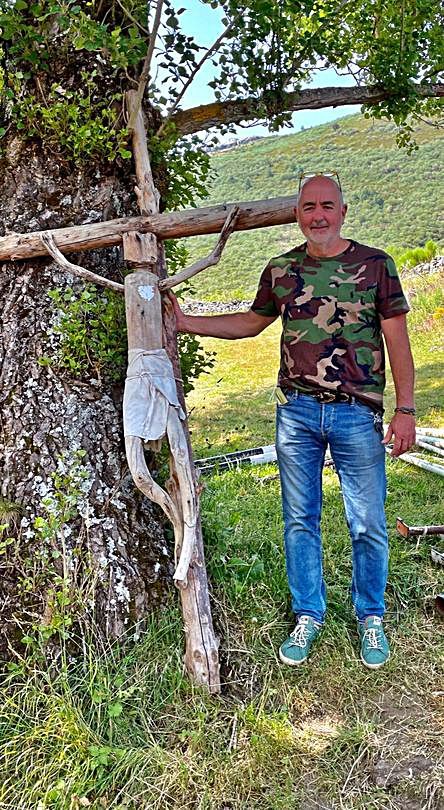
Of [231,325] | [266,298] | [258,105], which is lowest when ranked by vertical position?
[231,325]

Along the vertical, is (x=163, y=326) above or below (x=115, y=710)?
above

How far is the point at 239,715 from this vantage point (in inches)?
104

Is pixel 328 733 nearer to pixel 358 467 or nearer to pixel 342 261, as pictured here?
pixel 358 467

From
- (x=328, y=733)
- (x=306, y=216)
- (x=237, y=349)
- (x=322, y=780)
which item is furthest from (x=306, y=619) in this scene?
(x=237, y=349)

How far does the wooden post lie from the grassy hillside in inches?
469

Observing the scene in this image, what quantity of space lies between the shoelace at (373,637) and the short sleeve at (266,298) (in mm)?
1428

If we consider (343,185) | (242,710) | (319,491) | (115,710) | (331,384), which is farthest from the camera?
(343,185)

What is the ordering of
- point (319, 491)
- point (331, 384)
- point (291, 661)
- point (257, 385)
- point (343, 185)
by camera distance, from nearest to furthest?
point (331, 384) → point (291, 661) → point (319, 491) → point (257, 385) → point (343, 185)

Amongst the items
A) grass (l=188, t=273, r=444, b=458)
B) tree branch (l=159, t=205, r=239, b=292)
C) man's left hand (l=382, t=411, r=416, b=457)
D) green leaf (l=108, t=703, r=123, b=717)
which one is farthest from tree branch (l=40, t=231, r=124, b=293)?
grass (l=188, t=273, r=444, b=458)

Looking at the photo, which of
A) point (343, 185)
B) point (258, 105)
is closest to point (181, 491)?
point (258, 105)

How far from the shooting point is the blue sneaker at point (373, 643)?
290 cm

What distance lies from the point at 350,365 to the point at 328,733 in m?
1.42

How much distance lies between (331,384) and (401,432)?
1.18 ft

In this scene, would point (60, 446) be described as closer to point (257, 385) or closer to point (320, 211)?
point (320, 211)
